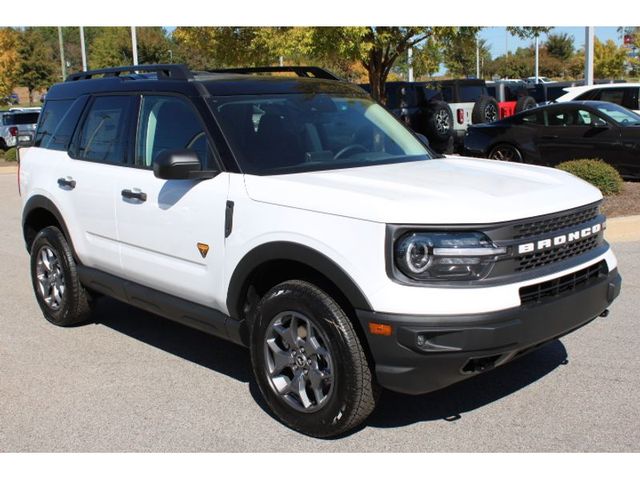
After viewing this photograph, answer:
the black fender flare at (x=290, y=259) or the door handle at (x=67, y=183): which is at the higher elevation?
the door handle at (x=67, y=183)

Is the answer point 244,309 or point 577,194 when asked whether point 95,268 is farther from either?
point 577,194

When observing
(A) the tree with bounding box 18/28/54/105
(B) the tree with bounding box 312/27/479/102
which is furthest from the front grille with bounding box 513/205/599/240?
(A) the tree with bounding box 18/28/54/105

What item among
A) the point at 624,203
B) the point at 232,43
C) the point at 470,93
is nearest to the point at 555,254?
the point at 624,203

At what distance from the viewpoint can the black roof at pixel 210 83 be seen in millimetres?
4762

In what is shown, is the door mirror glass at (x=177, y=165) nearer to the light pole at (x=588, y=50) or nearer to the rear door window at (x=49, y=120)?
the rear door window at (x=49, y=120)

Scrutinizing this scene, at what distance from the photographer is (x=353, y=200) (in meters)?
3.70

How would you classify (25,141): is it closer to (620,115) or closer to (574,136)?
(574,136)

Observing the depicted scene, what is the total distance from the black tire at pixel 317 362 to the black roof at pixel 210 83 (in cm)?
147

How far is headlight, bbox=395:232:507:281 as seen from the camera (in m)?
3.50

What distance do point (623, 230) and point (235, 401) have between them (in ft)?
20.0

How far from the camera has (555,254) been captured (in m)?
3.88

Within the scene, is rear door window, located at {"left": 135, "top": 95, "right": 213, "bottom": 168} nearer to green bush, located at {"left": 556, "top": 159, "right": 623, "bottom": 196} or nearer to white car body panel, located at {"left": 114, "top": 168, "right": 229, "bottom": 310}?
white car body panel, located at {"left": 114, "top": 168, "right": 229, "bottom": 310}

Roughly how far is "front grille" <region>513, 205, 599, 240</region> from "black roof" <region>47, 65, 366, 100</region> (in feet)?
6.55

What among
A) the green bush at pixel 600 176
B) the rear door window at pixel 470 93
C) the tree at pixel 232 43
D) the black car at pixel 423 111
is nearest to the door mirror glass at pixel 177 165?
the green bush at pixel 600 176
